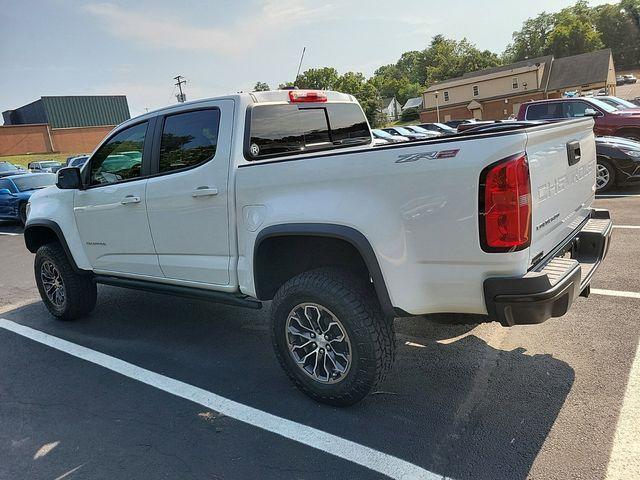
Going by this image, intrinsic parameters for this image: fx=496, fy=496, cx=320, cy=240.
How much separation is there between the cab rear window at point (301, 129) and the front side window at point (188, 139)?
0.98ft

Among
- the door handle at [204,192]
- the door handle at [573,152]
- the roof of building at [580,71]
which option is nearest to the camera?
the door handle at [573,152]

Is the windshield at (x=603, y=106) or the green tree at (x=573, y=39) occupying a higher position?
the green tree at (x=573, y=39)

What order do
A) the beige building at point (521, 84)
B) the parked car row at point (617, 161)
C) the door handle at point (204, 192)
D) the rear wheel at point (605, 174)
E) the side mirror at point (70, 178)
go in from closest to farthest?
the door handle at point (204, 192), the side mirror at point (70, 178), the parked car row at point (617, 161), the rear wheel at point (605, 174), the beige building at point (521, 84)

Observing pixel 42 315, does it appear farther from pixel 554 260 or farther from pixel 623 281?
pixel 623 281

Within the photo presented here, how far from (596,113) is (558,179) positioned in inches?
403

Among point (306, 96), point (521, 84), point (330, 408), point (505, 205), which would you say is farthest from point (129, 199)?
point (521, 84)

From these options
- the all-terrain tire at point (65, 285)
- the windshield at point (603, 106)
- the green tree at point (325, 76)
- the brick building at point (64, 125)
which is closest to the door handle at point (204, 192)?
the all-terrain tire at point (65, 285)

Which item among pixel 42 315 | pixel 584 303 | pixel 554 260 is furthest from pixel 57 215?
pixel 584 303

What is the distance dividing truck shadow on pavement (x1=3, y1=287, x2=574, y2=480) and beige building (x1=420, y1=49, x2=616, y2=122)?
179 ft

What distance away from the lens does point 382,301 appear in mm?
2803

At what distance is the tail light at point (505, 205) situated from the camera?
7.70ft

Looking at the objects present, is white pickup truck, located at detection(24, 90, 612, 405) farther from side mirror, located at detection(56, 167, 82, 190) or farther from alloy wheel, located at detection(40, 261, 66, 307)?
alloy wheel, located at detection(40, 261, 66, 307)

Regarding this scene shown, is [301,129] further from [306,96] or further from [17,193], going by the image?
[17,193]

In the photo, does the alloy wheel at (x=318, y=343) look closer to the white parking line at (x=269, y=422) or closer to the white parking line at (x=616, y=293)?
the white parking line at (x=269, y=422)
